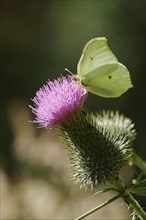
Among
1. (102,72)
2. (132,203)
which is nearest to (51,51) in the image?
(102,72)

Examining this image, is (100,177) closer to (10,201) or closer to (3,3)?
(10,201)

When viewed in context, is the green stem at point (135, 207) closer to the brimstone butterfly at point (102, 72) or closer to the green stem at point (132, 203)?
the green stem at point (132, 203)

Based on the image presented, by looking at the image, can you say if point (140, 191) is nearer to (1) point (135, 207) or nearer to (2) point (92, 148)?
(1) point (135, 207)

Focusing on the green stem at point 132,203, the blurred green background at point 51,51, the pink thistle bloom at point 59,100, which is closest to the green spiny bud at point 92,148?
the pink thistle bloom at point 59,100

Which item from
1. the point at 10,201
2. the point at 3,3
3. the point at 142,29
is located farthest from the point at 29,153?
the point at 3,3

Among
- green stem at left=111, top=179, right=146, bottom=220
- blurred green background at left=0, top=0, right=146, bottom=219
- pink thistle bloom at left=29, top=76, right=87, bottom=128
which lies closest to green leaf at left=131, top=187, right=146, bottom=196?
green stem at left=111, top=179, right=146, bottom=220

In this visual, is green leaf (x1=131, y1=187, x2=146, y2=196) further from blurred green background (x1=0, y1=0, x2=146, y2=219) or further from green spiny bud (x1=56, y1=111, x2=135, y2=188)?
blurred green background (x1=0, y1=0, x2=146, y2=219)
